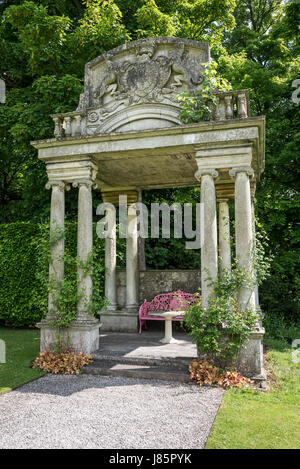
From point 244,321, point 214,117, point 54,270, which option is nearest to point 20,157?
point 54,270

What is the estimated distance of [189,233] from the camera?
1409 centimetres

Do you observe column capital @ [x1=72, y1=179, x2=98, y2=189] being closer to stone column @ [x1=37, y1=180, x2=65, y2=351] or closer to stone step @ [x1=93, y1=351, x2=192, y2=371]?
stone column @ [x1=37, y1=180, x2=65, y2=351]

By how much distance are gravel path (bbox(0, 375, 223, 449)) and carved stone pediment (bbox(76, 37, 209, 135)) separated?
4476 millimetres

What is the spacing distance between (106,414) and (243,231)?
347 cm

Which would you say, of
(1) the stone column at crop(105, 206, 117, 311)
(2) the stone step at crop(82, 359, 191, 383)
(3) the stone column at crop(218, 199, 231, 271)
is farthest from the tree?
(2) the stone step at crop(82, 359, 191, 383)

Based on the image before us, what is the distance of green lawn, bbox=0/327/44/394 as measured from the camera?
19.0ft

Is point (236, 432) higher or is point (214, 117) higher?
point (214, 117)

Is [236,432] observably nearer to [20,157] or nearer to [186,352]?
[186,352]

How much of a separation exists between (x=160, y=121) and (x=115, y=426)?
496cm

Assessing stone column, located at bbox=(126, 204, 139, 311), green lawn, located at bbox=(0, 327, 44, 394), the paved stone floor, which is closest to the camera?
green lawn, located at bbox=(0, 327, 44, 394)

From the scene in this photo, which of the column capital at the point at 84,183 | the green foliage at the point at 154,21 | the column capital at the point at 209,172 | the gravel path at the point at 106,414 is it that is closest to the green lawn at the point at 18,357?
the gravel path at the point at 106,414

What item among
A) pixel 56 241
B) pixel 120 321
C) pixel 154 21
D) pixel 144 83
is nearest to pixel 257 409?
pixel 56 241

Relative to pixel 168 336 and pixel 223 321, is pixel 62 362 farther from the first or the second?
pixel 223 321

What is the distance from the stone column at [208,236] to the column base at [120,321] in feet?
12.1
